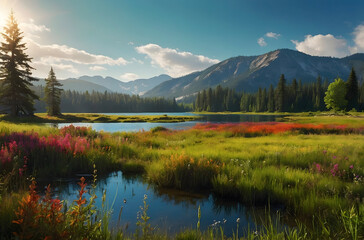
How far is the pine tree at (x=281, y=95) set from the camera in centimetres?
9719

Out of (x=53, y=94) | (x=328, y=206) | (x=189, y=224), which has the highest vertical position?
(x=53, y=94)

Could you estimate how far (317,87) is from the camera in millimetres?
111875

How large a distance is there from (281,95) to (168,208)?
107 m

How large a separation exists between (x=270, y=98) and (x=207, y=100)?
5225cm

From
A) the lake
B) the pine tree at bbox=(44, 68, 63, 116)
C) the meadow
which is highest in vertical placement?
the pine tree at bbox=(44, 68, 63, 116)

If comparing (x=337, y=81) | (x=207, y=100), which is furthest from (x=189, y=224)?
(x=207, y=100)

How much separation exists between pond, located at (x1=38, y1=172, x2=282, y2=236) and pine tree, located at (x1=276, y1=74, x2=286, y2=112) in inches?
4094

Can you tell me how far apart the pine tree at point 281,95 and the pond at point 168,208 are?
10399 cm

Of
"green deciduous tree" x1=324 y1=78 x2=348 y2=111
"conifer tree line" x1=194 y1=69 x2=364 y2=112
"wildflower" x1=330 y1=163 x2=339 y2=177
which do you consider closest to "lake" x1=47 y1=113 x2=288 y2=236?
"wildflower" x1=330 y1=163 x2=339 y2=177

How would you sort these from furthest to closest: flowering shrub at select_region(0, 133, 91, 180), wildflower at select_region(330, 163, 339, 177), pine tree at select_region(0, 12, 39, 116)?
1. pine tree at select_region(0, 12, 39, 116)
2. flowering shrub at select_region(0, 133, 91, 180)
3. wildflower at select_region(330, 163, 339, 177)

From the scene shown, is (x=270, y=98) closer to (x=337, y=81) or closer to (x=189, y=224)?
(x=337, y=81)

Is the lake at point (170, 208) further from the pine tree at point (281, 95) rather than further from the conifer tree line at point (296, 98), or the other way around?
the pine tree at point (281, 95)

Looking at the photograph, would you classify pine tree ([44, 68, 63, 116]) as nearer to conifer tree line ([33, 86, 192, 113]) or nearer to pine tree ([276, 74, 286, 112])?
pine tree ([276, 74, 286, 112])

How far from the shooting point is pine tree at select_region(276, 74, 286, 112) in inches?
3826
